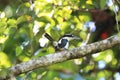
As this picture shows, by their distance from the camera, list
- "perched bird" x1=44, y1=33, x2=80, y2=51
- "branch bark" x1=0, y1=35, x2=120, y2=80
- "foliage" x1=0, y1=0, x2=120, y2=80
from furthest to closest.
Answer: "foliage" x1=0, y1=0, x2=120, y2=80
"perched bird" x1=44, y1=33, x2=80, y2=51
"branch bark" x1=0, y1=35, x2=120, y2=80

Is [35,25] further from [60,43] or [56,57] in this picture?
[56,57]

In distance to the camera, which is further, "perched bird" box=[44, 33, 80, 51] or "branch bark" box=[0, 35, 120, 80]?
"perched bird" box=[44, 33, 80, 51]

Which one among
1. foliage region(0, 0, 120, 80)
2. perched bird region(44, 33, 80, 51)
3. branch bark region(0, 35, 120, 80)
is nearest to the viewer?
branch bark region(0, 35, 120, 80)

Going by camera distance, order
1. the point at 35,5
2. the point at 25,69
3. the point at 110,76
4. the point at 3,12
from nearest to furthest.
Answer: the point at 25,69, the point at 3,12, the point at 35,5, the point at 110,76

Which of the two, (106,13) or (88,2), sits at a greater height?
(88,2)

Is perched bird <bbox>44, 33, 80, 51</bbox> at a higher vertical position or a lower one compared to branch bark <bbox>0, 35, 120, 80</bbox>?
lower

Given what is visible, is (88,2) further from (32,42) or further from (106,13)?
(106,13)

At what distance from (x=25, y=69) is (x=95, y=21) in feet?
5.04

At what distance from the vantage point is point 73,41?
5.82 feet

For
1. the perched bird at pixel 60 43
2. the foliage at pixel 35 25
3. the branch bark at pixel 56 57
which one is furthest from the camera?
the foliage at pixel 35 25

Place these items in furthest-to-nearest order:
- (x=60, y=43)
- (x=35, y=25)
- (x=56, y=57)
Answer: (x=35, y=25) < (x=60, y=43) < (x=56, y=57)

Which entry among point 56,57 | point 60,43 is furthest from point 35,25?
point 56,57

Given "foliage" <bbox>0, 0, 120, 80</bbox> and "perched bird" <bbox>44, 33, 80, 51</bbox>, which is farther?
"foliage" <bbox>0, 0, 120, 80</bbox>

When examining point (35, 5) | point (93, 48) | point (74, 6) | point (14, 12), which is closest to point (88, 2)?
point (74, 6)
